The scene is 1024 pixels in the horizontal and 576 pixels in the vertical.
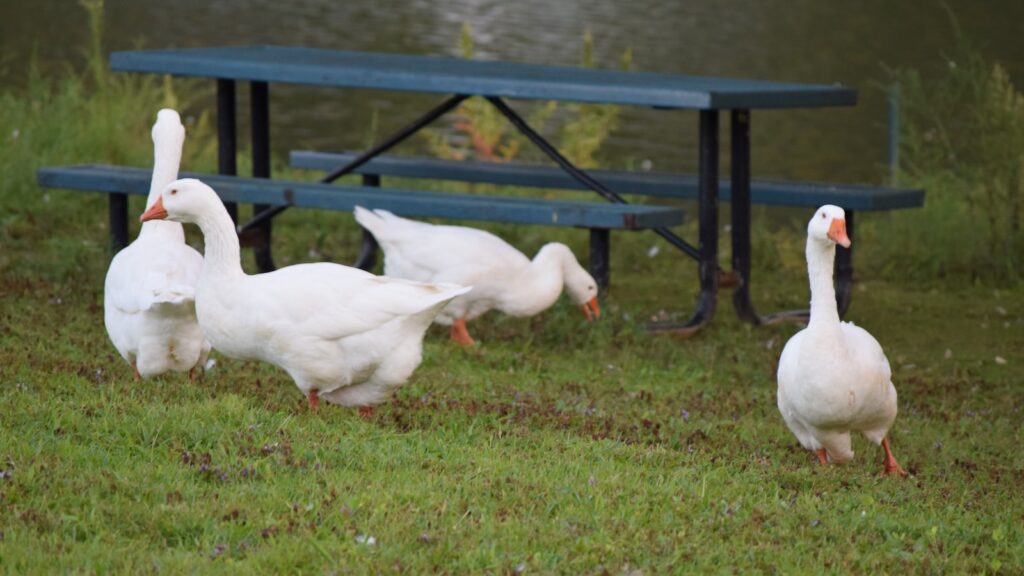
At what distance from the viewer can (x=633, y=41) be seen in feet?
81.9

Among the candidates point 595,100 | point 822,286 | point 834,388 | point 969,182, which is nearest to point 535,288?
point 595,100

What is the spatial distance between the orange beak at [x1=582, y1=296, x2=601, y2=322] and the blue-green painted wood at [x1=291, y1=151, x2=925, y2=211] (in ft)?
4.62

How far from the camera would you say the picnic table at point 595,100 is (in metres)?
8.61

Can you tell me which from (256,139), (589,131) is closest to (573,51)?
(589,131)

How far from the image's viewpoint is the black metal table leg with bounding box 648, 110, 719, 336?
900 cm

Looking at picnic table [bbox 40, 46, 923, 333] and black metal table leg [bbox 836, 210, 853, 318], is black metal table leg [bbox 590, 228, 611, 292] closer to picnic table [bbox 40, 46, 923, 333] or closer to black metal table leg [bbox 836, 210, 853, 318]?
picnic table [bbox 40, 46, 923, 333]

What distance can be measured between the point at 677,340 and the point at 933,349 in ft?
5.31

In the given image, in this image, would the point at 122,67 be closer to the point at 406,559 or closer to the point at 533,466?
the point at 533,466

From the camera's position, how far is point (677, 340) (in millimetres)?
8844

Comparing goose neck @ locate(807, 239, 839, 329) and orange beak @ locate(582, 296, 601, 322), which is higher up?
goose neck @ locate(807, 239, 839, 329)

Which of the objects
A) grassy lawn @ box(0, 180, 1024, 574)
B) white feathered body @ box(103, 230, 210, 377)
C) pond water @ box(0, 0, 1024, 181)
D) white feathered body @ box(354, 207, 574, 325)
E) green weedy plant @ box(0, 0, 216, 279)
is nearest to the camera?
grassy lawn @ box(0, 180, 1024, 574)

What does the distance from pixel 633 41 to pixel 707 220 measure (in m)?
16.3

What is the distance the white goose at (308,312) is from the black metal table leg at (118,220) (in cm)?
373

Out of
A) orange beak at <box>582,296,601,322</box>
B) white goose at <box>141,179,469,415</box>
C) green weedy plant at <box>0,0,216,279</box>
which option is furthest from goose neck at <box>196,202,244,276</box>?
green weedy plant at <box>0,0,216,279</box>
